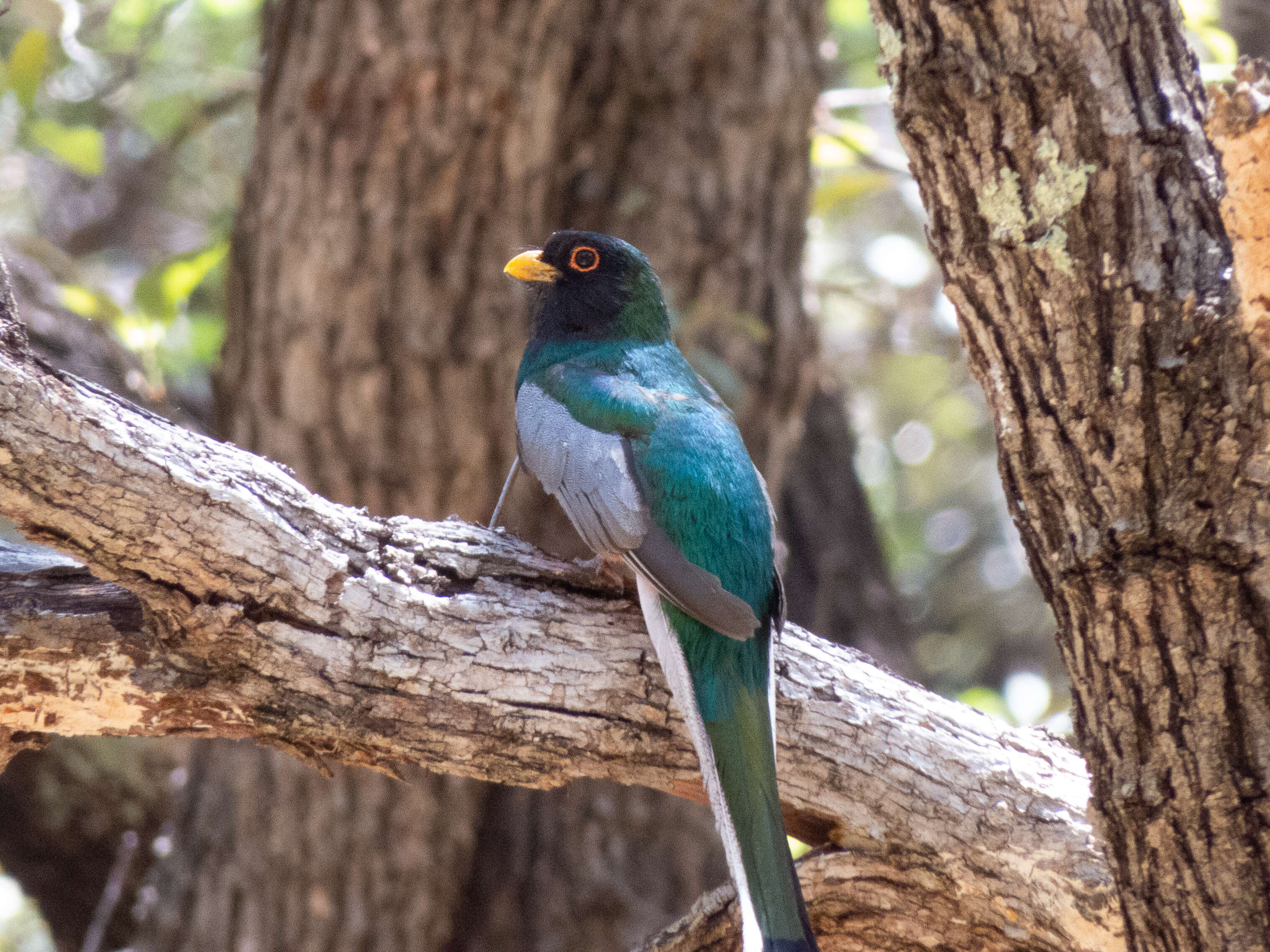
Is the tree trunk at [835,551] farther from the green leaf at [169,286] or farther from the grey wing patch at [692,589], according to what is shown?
the grey wing patch at [692,589]

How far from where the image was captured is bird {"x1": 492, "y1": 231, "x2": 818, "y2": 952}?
236 cm

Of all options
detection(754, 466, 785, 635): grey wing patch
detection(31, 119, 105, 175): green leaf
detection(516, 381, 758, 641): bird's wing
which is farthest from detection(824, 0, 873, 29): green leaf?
detection(754, 466, 785, 635): grey wing patch

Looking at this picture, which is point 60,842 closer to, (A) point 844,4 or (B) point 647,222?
(B) point 647,222

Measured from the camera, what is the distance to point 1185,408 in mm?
1881

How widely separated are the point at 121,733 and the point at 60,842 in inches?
107

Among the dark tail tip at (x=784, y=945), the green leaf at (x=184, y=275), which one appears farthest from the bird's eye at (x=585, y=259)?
the dark tail tip at (x=784, y=945)

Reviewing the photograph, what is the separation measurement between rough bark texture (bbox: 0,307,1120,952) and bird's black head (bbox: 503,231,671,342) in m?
1.18

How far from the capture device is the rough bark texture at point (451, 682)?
7.01 feet

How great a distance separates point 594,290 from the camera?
12.2ft

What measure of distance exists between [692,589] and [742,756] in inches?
14.4

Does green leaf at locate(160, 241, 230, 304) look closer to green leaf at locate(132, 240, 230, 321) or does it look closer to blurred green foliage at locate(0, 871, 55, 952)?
green leaf at locate(132, 240, 230, 321)

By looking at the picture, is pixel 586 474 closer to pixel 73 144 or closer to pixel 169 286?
pixel 169 286

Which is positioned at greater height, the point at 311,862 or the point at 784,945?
the point at 784,945

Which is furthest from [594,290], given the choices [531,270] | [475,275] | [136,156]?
[136,156]
